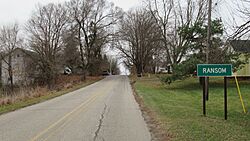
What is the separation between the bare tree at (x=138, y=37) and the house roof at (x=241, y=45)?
44.3 metres

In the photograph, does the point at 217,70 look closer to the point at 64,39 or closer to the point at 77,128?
the point at 77,128

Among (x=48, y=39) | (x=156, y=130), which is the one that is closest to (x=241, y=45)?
(x=156, y=130)

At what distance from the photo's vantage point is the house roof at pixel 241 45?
12.1m

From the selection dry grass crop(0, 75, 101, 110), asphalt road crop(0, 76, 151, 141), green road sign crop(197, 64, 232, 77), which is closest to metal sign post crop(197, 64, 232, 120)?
green road sign crop(197, 64, 232, 77)

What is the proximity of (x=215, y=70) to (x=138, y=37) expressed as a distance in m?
52.5

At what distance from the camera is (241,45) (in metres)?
12.4

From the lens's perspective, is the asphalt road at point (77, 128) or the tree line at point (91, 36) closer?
the asphalt road at point (77, 128)

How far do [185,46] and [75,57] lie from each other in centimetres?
2997

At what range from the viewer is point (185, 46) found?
37.6 metres

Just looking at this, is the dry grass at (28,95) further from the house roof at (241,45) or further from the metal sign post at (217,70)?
the house roof at (241,45)

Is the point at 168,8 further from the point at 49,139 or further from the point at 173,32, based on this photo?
the point at 49,139

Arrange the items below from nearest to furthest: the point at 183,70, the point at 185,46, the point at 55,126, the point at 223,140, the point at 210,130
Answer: the point at 223,140
the point at 210,130
the point at 55,126
the point at 183,70
the point at 185,46

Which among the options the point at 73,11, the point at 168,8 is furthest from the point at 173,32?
the point at 73,11

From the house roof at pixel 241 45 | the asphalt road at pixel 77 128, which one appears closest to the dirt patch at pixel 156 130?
the asphalt road at pixel 77 128
